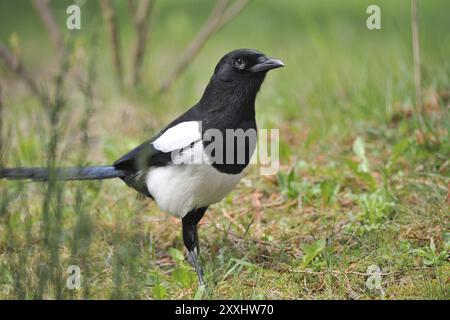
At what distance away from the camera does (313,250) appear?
3137 mm

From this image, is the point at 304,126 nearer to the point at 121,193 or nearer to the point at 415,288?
the point at 121,193

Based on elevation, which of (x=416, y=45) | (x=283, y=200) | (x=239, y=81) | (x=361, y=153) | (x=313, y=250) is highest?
(x=416, y=45)

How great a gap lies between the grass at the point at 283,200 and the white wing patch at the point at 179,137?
1.17ft

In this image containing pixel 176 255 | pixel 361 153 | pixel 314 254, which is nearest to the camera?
pixel 314 254

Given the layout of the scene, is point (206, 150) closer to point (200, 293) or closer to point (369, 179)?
point (200, 293)

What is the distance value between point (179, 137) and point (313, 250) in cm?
73

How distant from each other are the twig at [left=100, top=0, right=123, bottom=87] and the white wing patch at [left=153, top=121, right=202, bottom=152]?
2265 millimetres

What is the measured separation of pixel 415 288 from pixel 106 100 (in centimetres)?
317

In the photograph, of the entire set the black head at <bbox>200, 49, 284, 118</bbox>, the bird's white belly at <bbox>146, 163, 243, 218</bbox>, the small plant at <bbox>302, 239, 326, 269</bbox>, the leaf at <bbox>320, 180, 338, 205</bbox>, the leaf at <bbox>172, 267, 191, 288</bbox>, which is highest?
the black head at <bbox>200, 49, 284, 118</bbox>

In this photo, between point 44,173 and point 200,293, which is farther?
point 44,173

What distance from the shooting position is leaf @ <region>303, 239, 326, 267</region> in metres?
3.12

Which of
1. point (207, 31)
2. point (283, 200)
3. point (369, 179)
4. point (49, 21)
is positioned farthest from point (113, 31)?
point (369, 179)

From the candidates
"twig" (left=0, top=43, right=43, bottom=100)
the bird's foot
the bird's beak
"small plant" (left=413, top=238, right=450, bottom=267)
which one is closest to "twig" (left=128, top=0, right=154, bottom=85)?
A: "twig" (left=0, top=43, right=43, bottom=100)

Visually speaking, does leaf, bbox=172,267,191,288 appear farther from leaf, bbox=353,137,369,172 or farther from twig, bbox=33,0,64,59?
twig, bbox=33,0,64,59
